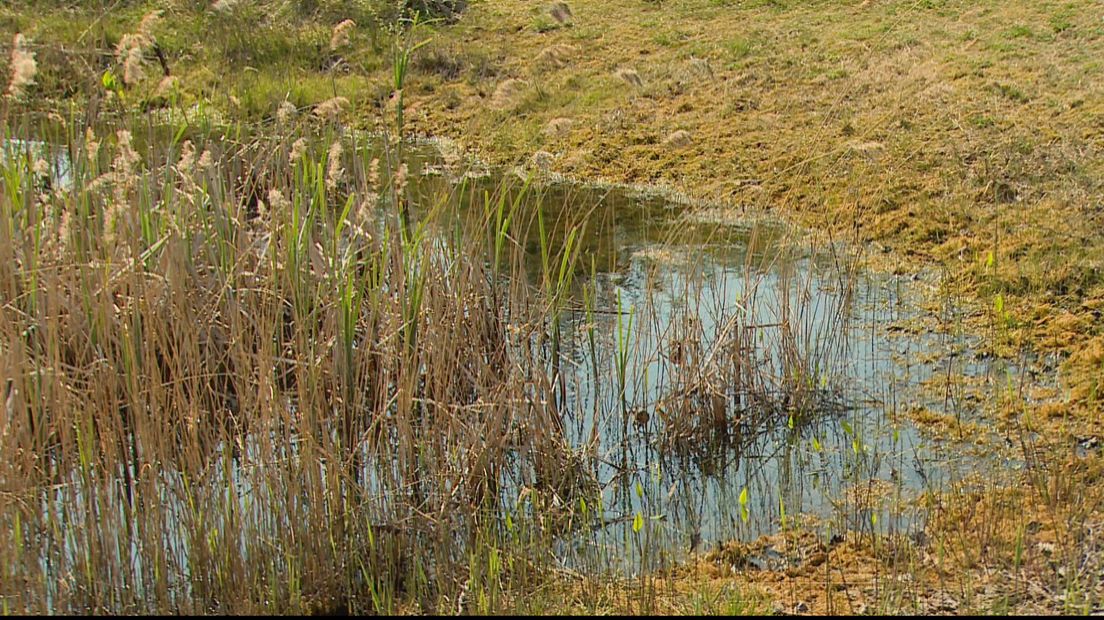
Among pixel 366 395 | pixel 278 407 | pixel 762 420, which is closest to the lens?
pixel 278 407

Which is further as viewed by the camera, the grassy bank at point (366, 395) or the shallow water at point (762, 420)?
the shallow water at point (762, 420)

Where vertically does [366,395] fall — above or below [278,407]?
below

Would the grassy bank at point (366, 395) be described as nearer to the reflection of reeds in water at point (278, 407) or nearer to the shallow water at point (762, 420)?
the reflection of reeds in water at point (278, 407)

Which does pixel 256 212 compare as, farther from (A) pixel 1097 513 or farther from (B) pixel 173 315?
(A) pixel 1097 513

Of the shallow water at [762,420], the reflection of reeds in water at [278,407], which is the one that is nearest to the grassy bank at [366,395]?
the reflection of reeds in water at [278,407]

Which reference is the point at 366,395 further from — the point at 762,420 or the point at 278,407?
the point at 762,420

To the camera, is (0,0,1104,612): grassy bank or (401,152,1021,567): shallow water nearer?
(0,0,1104,612): grassy bank

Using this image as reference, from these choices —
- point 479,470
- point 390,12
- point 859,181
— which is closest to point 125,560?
point 479,470

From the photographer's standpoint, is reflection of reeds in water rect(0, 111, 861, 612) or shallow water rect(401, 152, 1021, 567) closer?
reflection of reeds in water rect(0, 111, 861, 612)

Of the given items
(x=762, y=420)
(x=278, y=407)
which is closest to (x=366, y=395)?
Answer: (x=278, y=407)

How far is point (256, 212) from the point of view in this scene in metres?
5.30

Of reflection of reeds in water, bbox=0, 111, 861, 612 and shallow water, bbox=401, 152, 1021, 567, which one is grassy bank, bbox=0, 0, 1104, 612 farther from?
shallow water, bbox=401, 152, 1021, 567

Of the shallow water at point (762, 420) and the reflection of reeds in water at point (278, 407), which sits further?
the shallow water at point (762, 420)

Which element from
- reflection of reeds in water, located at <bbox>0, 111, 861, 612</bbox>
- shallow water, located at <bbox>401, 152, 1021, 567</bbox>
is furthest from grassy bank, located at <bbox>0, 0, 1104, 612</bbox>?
shallow water, located at <bbox>401, 152, 1021, 567</bbox>
